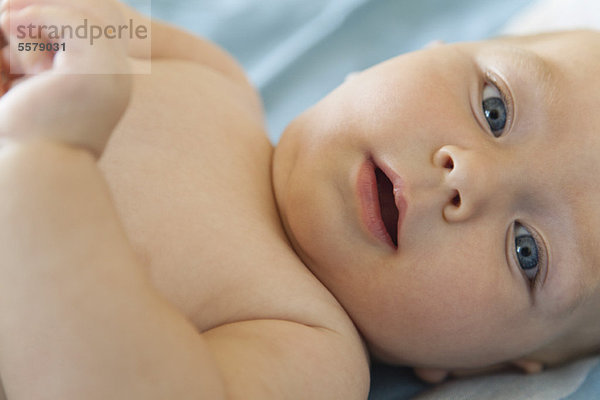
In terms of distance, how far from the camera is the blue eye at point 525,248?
1085 mm

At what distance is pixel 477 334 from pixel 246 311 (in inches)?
16.7

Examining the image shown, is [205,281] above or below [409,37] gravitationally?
below

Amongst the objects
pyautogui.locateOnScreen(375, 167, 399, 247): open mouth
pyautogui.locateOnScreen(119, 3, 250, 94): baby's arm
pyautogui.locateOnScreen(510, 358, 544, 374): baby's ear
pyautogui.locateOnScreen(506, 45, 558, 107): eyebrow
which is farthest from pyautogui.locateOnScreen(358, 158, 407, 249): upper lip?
pyautogui.locateOnScreen(119, 3, 250, 94): baby's arm

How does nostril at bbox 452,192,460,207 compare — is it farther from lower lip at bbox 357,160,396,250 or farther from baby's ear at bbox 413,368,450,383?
baby's ear at bbox 413,368,450,383

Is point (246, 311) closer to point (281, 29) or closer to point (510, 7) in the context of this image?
point (281, 29)

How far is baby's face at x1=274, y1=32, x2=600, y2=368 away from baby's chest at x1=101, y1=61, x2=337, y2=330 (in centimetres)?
9

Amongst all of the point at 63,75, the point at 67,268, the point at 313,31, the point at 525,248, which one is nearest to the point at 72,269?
the point at 67,268

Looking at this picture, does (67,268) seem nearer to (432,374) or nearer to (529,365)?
(432,374)

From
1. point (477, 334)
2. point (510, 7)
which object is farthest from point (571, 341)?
point (510, 7)

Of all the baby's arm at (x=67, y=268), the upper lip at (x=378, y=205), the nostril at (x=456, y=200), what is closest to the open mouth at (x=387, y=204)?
the upper lip at (x=378, y=205)

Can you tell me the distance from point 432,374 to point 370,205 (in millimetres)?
437

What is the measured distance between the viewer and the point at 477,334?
1092 mm

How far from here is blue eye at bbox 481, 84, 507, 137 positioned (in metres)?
1.11

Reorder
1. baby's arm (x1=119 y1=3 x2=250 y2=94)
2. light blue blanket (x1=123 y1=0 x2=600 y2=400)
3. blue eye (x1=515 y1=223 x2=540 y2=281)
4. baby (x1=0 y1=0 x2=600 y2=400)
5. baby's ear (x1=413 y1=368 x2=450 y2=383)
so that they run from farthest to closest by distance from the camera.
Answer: light blue blanket (x1=123 y1=0 x2=600 y2=400), baby's arm (x1=119 y1=3 x2=250 y2=94), baby's ear (x1=413 y1=368 x2=450 y2=383), blue eye (x1=515 y1=223 x2=540 y2=281), baby (x1=0 y1=0 x2=600 y2=400)
